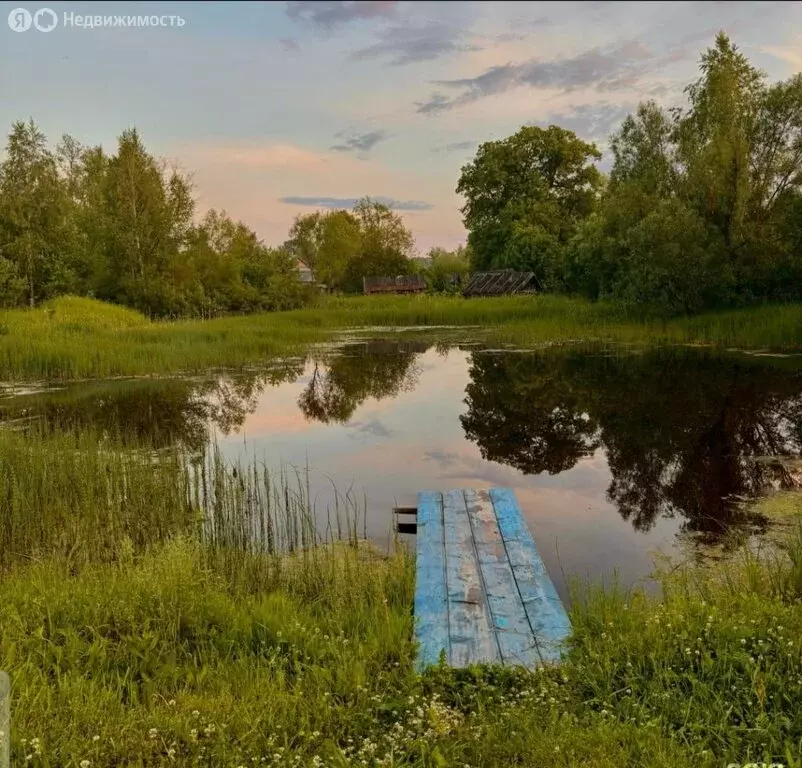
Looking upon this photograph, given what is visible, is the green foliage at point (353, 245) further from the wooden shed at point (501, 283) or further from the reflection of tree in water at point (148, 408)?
the reflection of tree in water at point (148, 408)

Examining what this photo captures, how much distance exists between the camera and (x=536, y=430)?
1073cm

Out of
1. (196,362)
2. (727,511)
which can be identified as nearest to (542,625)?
(727,511)

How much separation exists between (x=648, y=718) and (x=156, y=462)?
6.59 meters

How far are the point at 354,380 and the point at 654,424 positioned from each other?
7.71 meters

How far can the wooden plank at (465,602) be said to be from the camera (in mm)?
3688

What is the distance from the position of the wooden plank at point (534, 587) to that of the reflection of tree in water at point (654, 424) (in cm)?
138

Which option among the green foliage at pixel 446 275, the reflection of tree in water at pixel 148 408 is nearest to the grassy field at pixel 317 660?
the reflection of tree in water at pixel 148 408

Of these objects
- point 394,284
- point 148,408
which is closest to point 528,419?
point 148,408

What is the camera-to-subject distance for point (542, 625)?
13.0ft

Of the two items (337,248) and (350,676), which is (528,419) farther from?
(337,248)

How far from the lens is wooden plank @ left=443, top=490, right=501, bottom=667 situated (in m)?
3.69

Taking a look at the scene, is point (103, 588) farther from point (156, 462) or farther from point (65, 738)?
point (156, 462)

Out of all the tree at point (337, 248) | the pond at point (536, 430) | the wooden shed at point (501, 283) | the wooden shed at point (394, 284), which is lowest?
the pond at point (536, 430)

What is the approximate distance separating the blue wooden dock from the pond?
17.5 inches
